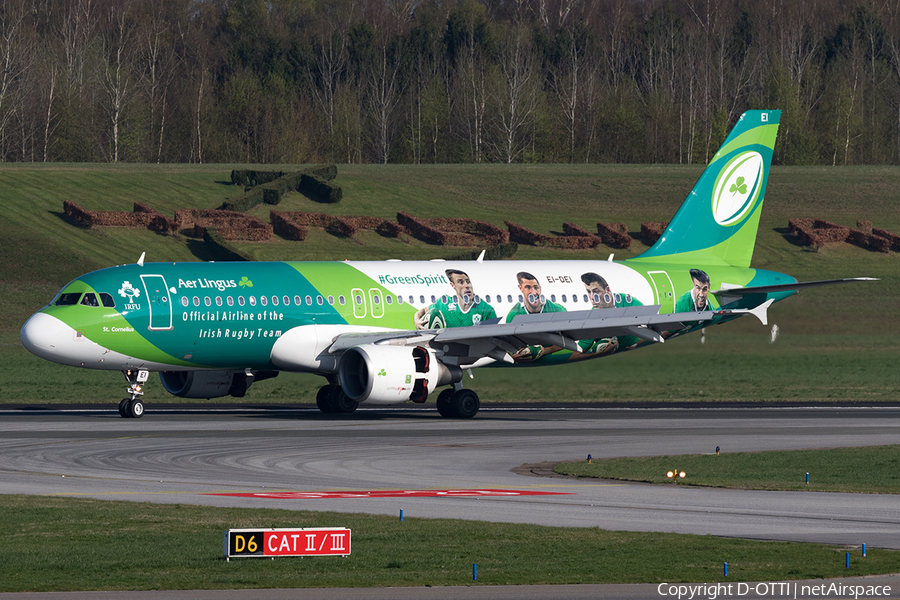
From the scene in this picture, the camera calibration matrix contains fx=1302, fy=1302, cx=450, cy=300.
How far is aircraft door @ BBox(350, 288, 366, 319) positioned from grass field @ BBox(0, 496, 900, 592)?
21.4 m

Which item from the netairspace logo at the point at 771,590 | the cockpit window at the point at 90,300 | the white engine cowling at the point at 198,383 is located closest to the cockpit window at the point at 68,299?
the cockpit window at the point at 90,300

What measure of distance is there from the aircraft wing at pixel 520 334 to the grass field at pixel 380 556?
1910cm

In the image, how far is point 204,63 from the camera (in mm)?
165875

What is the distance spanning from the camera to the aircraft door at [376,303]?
44438 millimetres

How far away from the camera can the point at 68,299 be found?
40.6 metres

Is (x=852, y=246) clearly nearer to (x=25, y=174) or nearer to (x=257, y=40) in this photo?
(x=25, y=174)

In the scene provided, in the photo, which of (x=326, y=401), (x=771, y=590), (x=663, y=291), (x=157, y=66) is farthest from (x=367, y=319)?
(x=157, y=66)

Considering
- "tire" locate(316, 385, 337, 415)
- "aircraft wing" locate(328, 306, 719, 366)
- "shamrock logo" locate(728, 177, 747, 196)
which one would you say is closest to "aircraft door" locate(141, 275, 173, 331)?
"aircraft wing" locate(328, 306, 719, 366)

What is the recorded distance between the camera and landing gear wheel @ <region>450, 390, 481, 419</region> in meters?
43.2

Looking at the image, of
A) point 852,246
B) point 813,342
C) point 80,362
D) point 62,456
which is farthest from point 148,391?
point 852,246

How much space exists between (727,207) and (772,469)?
24319mm

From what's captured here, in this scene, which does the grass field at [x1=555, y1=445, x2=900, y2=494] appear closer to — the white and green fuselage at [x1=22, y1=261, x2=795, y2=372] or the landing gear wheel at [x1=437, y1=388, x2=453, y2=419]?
the landing gear wheel at [x1=437, y1=388, x2=453, y2=419]

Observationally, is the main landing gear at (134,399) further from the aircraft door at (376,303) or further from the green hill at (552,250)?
the aircraft door at (376,303)

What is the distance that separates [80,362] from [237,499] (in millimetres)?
16978
